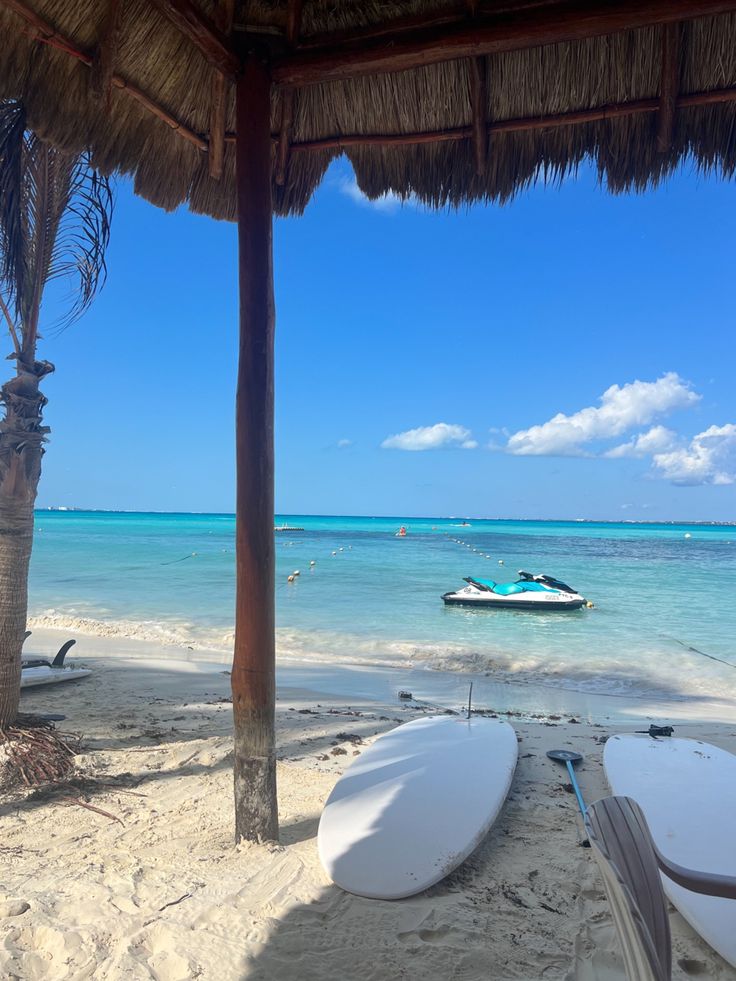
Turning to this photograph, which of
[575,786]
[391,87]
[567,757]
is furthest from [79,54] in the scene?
[567,757]

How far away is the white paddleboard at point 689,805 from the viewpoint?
2.30m

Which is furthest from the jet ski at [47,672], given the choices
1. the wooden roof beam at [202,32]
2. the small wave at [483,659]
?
the wooden roof beam at [202,32]

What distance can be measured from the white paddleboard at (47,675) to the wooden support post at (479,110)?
19.3 ft

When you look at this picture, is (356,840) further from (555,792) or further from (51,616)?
(51,616)

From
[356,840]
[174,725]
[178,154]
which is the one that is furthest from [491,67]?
[174,725]

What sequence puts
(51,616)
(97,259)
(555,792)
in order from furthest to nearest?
(51,616), (97,259), (555,792)

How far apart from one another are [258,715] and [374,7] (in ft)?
10.6

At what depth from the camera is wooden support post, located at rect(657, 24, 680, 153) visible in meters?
2.73

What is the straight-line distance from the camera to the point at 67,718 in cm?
491

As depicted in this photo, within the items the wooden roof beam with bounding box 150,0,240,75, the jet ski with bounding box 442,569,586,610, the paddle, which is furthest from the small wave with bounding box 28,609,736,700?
the wooden roof beam with bounding box 150,0,240,75

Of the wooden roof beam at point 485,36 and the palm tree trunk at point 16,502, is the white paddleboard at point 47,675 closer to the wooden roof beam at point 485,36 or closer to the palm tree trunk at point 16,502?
the palm tree trunk at point 16,502

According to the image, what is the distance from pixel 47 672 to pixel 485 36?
21.1 feet

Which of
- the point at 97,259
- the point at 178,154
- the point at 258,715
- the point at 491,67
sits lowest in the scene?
the point at 258,715

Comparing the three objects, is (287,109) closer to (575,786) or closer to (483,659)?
(575,786)
